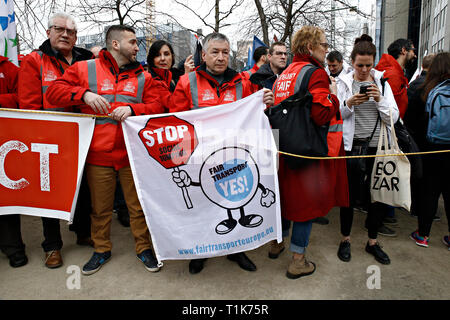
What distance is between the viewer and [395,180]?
291cm

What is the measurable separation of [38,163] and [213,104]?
1.70m

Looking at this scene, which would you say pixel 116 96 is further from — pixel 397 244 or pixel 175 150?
pixel 397 244

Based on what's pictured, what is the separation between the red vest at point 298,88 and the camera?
7.95ft

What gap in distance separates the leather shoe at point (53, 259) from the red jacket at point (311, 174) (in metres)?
2.21

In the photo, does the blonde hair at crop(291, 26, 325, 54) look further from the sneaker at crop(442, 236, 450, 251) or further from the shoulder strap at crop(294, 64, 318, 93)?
the sneaker at crop(442, 236, 450, 251)

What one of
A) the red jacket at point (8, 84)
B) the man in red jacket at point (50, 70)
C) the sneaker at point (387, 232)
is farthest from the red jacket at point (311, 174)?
the red jacket at point (8, 84)

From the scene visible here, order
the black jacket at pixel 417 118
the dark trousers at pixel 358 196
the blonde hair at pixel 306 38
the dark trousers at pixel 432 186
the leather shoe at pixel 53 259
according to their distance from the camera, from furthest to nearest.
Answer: the black jacket at pixel 417 118 < the dark trousers at pixel 432 186 < the dark trousers at pixel 358 196 < the leather shoe at pixel 53 259 < the blonde hair at pixel 306 38

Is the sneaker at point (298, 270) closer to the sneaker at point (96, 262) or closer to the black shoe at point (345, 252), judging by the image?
the black shoe at point (345, 252)

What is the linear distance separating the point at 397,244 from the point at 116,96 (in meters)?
3.31

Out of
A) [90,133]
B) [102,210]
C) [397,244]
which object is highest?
[90,133]

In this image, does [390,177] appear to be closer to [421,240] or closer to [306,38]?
[421,240]

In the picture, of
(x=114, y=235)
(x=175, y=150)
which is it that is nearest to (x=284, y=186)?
(x=175, y=150)

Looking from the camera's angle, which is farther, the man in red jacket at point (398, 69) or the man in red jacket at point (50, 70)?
the man in red jacket at point (398, 69)

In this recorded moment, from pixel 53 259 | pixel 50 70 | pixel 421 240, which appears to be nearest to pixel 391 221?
pixel 421 240
